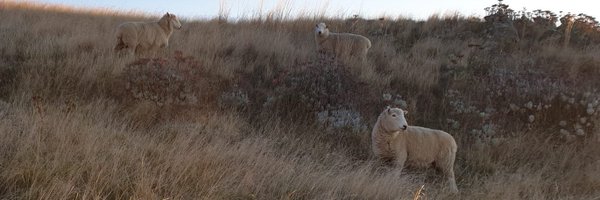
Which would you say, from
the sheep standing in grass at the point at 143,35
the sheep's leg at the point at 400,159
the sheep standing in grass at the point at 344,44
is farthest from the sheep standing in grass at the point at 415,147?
the sheep standing in grass at the point at 143,35

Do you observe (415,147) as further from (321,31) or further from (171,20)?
(171,20)

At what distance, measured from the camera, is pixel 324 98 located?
8.35m

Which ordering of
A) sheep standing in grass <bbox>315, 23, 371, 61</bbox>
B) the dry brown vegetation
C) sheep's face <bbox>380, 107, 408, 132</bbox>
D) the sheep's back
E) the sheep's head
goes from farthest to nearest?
1. sheep standing in grass <bbox>315, 23, 371, 61</bbox>
2. the sheep's head
3. the sheep's back
4. sheep's face <bbox>380, 107, 408, 132</bbox>
5. the dry brown vegetation

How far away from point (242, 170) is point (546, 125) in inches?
230

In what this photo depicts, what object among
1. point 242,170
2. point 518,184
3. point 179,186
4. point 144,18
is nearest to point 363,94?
point 518,184

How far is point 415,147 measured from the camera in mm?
6867

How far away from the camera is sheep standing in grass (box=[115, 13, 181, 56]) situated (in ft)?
29.8

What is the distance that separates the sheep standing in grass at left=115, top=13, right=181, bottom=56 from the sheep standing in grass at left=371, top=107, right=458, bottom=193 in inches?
170

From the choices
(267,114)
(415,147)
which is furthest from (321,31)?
(415,147)

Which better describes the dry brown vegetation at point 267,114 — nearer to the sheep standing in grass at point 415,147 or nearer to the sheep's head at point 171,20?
the sheep standing in grass at point 415,147

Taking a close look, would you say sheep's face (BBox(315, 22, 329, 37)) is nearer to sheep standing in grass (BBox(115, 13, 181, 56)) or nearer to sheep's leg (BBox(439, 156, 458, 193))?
sheep standing in grass (BBox(115, 13, 181, 56))

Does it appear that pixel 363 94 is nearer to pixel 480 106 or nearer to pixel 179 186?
pixel 480 106

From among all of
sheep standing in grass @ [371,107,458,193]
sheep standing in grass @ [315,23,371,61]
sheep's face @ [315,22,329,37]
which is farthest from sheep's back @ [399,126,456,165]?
sheep's face @ [315,22,329,37]

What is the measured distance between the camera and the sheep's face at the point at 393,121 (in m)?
6.37
